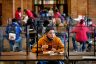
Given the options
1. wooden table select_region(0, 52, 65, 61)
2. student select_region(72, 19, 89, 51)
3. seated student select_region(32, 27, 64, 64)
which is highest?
seated student select_region(32, 27, 64, 64)

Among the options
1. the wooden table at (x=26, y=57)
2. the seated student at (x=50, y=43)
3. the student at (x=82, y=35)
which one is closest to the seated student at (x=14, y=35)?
the student at (x=82, y=35)

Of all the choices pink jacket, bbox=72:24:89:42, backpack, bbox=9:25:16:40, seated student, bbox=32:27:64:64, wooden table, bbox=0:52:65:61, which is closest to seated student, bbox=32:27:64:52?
seated student, bbox=32:27:64:64

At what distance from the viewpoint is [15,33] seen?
14.8 m

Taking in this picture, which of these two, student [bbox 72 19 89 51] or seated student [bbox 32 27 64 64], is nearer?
seated student [bbox 32 27 64 64]

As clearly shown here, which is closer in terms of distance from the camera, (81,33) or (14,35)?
(14,35)

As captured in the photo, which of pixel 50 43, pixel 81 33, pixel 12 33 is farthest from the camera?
pixel 81 33

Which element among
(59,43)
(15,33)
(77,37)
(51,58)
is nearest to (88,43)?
(77,37)

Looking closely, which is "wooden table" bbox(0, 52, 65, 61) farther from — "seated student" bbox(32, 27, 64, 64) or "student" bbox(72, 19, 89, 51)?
"student" bbox(72, 19, 89, 51)

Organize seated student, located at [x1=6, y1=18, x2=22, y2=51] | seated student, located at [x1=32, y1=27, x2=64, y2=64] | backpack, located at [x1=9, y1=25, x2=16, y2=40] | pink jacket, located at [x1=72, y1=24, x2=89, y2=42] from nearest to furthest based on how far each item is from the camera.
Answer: seated student, located at [x1=32, y1=27, x2=64, y2=64] → backpack, located at [x1=9, y1=25, x2=16, y2=40] → seated student, located at [x1=6, y1=18, x2=22, y2=51] → pink jacket, located at [x1=72, y1=24, x2=89, y2=42]

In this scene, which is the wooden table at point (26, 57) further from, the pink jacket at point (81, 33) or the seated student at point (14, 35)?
the pink jacket at point (81, 33)

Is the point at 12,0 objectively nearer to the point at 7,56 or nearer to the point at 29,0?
the point at 29,0

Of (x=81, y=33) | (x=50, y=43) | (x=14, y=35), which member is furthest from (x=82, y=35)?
(x=50, y=43)

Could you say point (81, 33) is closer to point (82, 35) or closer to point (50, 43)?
point (82, 35)

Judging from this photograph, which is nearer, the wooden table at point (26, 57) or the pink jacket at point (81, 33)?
the wooden table at point (26, 57)
